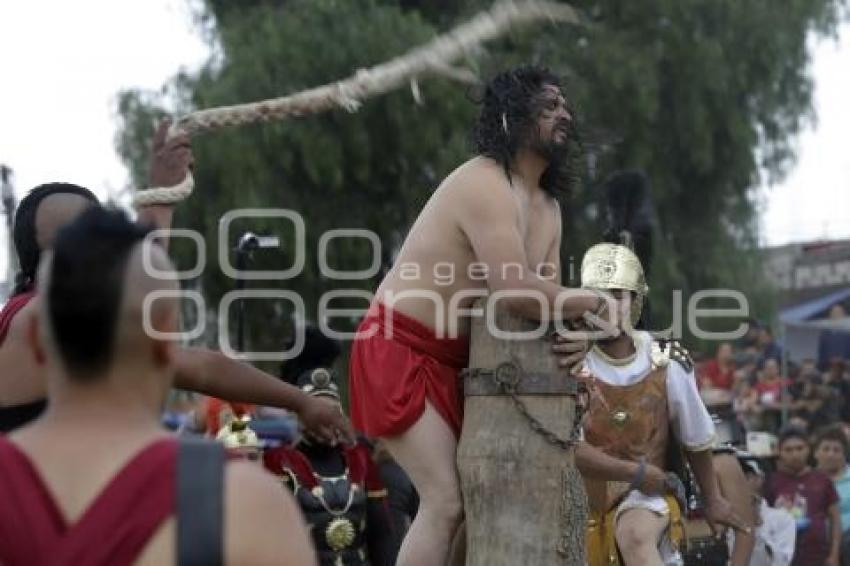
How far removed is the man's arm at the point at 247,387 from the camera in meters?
4.95

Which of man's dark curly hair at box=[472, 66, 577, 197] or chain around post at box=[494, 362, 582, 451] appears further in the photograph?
man's dark curly hair at box=[472, 66, 577, 197]

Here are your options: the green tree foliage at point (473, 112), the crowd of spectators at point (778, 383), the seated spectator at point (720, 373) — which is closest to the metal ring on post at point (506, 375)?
the crowd of spectators at point (778, 383)

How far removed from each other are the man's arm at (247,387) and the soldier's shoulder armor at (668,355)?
3.12m

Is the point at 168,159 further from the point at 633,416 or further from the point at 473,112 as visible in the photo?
the point at 473,112

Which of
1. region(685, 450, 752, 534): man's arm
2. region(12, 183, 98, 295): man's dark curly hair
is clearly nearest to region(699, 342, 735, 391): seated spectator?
region(685, 450, 752, 534): man's arm

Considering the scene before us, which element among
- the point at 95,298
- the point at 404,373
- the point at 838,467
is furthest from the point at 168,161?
the point at 838,467

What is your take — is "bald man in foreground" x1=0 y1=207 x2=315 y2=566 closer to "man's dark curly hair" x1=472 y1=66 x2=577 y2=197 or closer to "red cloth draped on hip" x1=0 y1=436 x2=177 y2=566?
"red cloth draped on hip" x1=0 y1=436 x2=177 y2=566

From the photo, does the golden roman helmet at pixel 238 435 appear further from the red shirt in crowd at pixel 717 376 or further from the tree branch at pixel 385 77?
the red shirt in crowd at pixel 717 376

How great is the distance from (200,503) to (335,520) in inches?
239

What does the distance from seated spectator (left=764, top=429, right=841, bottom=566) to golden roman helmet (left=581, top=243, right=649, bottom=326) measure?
5.33 meters

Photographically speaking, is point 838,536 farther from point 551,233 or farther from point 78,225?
point 78,225

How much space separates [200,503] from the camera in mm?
2932

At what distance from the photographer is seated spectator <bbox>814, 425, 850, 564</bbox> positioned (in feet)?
43.3

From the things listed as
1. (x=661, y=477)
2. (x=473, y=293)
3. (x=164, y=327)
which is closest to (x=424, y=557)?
(x=473, y=293)
